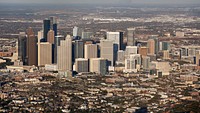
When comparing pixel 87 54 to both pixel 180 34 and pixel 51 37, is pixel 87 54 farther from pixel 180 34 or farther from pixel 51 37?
pixel 180 34

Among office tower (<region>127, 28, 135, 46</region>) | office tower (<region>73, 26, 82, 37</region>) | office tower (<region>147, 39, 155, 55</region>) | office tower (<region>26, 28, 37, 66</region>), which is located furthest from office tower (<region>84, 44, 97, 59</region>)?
office tower (<region>73, 26, 82, 37</region>)

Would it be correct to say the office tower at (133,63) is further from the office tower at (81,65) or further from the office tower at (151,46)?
the office tower at (151,46)

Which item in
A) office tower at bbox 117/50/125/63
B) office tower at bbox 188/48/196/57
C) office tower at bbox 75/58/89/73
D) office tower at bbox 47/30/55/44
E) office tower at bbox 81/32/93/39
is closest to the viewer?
office tower at bbox 75/58/89/73

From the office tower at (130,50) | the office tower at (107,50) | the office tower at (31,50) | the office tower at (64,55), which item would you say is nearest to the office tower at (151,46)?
the office tower at (130,50)

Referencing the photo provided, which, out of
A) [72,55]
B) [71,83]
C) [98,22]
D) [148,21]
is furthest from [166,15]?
[71,83]

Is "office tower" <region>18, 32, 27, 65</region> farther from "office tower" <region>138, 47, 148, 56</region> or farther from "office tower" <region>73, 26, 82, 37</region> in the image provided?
"office tower" <region>73, 26, 82, 37</region>

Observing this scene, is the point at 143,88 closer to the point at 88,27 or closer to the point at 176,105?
the point at 176,105

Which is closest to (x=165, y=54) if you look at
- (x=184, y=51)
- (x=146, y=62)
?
(x=184, y=51)
